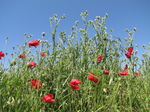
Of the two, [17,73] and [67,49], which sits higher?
[67,49]

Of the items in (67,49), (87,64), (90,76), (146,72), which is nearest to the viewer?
(90,76)

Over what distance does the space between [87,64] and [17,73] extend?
90cm

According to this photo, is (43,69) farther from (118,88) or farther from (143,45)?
(143,45)

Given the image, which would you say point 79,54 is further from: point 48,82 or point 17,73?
point 17,73

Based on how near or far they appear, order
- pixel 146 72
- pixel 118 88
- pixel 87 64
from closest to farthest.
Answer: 1. pixel 118 88
2. pixel 87 64
3. pixel 146 72

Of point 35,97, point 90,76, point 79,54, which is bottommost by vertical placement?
point 35,97

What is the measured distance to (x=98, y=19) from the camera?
11.0ft

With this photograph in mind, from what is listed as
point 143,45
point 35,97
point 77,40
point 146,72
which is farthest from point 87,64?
point 143,45

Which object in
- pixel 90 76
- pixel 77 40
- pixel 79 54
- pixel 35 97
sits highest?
pixel 77 40

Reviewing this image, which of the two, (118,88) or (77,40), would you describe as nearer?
(118,88)

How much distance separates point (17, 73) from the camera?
2631 millimetres

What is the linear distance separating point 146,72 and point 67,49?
1350mm

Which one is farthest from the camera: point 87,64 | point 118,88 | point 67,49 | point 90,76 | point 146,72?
point 146,72

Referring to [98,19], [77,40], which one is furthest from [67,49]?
[98,19]
